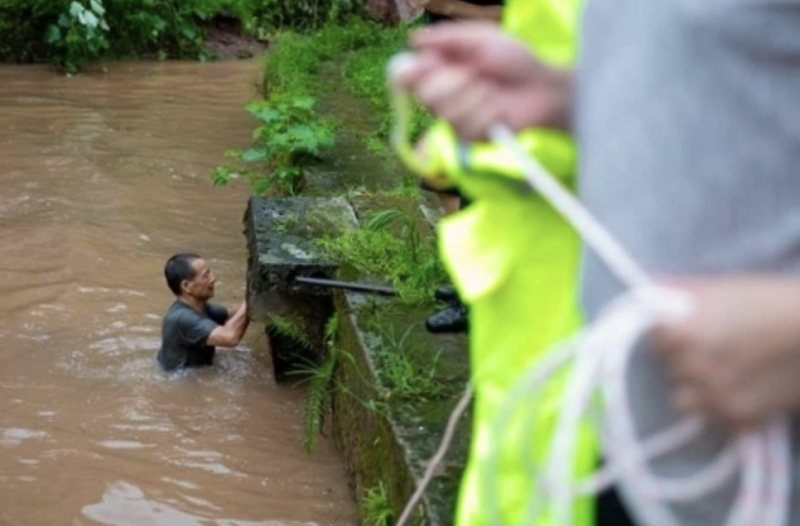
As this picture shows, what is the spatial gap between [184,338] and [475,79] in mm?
4586

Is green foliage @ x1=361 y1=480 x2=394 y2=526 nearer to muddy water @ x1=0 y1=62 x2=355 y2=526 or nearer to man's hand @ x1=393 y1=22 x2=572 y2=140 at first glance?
muddy water @ x1=0 y1=62 x2=355 y2=526

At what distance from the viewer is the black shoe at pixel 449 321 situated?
409 cm

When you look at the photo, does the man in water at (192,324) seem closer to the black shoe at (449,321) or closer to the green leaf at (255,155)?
the black shoe at (449,321)

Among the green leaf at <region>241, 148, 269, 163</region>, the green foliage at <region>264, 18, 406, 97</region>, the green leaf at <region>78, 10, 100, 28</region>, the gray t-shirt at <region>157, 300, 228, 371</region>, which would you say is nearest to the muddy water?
the gray t-shirt at <region>157, 300, 228, 371</region>

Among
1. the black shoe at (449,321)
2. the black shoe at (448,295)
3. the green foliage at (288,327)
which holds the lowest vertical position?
the green foliage at (288,327)

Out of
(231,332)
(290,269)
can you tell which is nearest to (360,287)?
(290,269)

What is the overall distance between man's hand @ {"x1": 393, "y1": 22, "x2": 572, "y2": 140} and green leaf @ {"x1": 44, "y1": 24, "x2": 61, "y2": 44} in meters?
13.2

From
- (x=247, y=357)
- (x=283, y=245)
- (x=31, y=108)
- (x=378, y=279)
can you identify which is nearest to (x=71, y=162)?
(x=31, y=108)

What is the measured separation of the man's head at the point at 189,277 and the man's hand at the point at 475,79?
Answer: 4.67 meters

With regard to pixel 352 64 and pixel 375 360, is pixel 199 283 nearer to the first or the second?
pixel 375 360

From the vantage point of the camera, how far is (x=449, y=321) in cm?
411

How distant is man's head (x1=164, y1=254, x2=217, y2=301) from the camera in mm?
5820

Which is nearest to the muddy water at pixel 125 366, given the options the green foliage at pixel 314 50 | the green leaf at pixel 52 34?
the green foliage at pixel 314 50

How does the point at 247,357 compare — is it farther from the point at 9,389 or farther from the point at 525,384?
the point at 525,384
